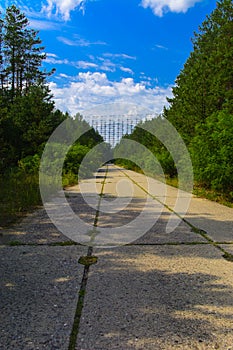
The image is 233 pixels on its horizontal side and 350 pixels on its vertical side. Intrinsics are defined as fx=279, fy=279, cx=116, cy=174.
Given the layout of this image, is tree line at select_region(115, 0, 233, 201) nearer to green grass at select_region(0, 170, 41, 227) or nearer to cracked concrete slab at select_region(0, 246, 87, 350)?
green grass at select_region(0, 170, 41, 227)

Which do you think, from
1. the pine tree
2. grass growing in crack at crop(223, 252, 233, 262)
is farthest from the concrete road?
the pine tree

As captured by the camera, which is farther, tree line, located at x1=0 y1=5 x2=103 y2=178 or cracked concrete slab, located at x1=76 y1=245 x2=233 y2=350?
tree line, located at x1=0 y1=5 x2=103 y2=178

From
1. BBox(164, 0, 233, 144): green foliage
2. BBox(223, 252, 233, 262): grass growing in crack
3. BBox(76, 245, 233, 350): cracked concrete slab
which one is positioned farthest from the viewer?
BBox(164, 0, 233, 144): green foliage

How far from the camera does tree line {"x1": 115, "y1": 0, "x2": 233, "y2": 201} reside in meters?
6.77

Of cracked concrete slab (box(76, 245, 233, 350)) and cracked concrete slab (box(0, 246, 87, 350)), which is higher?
cracked concrete slab (box(76, 245, 233, 350))

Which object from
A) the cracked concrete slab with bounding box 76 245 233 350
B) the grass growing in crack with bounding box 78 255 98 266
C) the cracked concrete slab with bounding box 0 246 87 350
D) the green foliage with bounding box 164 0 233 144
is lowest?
the cracked concrete slab with bounding box 0 246 87 350

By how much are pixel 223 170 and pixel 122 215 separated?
2.87 m

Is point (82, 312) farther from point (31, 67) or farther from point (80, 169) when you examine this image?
point (31, 67)

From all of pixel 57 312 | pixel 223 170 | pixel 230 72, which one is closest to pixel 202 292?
pixel 57 312

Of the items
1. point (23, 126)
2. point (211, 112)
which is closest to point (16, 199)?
point (211, 112)

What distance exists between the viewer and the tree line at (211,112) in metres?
6.77

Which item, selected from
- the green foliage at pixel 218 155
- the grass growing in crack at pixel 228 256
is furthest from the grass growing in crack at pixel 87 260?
the green foliage at pixel 218 155

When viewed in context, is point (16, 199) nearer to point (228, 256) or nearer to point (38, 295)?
point (38, 295)

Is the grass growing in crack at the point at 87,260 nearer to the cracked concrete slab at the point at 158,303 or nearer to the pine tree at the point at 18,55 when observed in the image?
the cracked concrete slab at the point at 158,303
